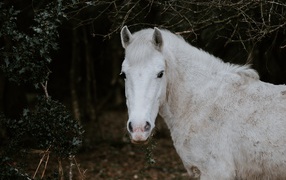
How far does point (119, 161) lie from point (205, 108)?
20.0ft

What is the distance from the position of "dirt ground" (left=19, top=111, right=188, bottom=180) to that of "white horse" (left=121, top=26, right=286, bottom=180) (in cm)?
277

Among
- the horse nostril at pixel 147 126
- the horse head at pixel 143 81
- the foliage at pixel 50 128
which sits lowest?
the foliage at pixel 50 128

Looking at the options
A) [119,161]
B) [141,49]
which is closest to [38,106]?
[141,49]

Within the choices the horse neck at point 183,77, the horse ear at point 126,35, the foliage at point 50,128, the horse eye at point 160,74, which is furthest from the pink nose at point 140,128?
the foliage at point 50,128

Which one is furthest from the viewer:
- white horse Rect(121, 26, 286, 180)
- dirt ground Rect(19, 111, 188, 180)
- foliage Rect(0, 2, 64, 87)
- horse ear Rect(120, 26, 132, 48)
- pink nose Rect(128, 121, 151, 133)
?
dirt ground Rect(19, 111, 188, 180)

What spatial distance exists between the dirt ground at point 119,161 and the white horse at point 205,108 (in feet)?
9.09

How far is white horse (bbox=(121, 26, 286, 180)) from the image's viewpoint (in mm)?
4512

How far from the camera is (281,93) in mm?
4684

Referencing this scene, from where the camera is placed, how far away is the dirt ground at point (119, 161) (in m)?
9.11

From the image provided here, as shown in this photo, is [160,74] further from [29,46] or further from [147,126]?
[29,46]

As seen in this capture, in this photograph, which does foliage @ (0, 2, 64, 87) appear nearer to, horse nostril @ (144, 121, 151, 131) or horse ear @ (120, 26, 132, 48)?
horse ear @ (120, 26, 132, 48)

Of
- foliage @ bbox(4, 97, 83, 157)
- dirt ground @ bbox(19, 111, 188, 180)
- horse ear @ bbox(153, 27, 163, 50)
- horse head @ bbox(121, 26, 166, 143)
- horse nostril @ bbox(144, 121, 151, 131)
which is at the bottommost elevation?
dirt ground @ bbox(19, 111, 188, 180)

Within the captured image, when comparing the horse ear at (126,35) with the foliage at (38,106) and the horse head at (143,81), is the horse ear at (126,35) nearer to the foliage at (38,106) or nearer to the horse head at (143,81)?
the horse head at (143,81)

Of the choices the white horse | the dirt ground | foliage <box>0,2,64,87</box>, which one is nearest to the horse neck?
the white horse
